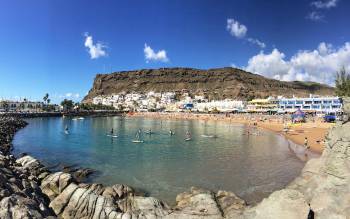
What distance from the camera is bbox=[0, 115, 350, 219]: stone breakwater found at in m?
11.1

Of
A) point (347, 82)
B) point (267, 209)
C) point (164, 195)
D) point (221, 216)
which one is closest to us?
point (267, 209)

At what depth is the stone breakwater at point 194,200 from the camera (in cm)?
1106

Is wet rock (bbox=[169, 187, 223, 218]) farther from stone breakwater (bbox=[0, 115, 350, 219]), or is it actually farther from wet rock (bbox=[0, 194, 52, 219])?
wet rock (bbox=[0, 194, 52, 219])

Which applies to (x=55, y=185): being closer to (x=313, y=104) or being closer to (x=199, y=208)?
(x=199, y=208)

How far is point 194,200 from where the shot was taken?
56.5ft

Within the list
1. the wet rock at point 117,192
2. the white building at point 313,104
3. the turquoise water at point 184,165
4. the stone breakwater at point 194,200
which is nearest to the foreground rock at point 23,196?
the stone breakwater at point 194,200

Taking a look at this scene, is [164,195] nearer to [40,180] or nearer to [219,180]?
[219,180]

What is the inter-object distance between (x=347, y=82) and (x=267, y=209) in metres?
29.4

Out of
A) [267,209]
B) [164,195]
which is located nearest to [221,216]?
[267,209]

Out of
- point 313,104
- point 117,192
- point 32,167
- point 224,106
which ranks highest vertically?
point 224,106

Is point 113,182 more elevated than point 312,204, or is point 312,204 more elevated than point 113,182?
point 312,204

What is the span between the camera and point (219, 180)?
25.5 meters

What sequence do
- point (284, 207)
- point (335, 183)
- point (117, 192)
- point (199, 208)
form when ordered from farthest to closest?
point (117, 192) < point (199, 208) < point (335, 183) < point (284, 207)

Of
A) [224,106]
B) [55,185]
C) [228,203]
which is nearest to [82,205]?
[55,185]
